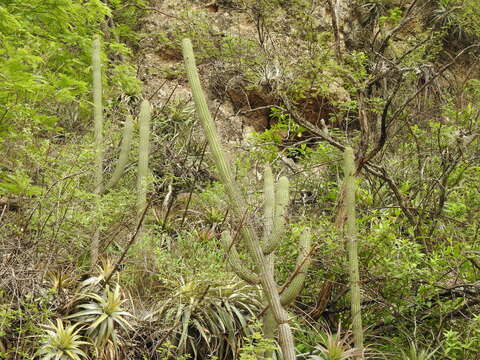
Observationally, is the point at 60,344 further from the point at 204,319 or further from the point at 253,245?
the point at 253,245

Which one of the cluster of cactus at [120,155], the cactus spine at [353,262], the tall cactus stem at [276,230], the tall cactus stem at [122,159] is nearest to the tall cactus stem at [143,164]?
the cluster of cactus at [120,155]

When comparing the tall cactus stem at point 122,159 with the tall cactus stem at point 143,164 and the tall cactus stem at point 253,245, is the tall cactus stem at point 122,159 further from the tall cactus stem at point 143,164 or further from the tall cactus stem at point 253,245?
the tall cactus stem at point 253,245

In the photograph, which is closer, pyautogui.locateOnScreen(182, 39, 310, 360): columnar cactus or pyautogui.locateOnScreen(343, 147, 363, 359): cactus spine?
pyautogui.locateOnScreen(182, 39, 310, 360): columnar cactus

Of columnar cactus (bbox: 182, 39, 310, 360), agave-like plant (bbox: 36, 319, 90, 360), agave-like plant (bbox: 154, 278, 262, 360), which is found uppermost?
columnar cactus (bbox: 182, 39, 310, 360)

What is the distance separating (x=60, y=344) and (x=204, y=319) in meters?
1.43

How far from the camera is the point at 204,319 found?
5.66m

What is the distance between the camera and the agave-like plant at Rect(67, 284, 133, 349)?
17.0 ft

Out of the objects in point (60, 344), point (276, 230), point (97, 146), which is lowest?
point (60, 344)

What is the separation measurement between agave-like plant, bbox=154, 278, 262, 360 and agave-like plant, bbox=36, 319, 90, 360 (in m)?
0.87

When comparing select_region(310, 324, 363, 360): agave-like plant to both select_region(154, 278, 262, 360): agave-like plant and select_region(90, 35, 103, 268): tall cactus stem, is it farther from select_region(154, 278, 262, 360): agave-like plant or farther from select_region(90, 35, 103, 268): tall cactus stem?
select_region(90, 35, 103, 268): tall cactus stem

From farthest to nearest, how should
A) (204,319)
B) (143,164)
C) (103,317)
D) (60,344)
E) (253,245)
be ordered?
A: 1. (143,164)
2. (204,319)
3. (103,317)
4. (60,344)
5. (253,245)

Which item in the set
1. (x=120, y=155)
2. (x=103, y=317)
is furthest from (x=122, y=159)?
(x=103, y=317)

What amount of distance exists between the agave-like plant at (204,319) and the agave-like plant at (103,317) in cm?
39

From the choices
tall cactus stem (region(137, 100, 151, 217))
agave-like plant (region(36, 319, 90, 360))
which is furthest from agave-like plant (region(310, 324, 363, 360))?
tall cactus stem (region(137, 100, 151, 217))
